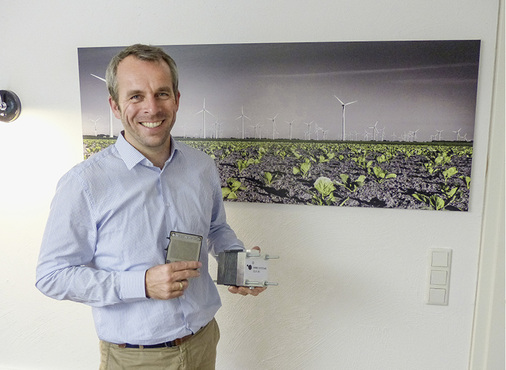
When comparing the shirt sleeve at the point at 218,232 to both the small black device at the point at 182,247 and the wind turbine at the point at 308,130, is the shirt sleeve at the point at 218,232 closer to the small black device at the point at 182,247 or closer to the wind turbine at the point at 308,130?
the small black device at the point at 182,247

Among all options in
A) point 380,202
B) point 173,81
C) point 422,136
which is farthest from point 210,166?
point 422,136

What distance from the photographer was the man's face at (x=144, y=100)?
992 millimetres

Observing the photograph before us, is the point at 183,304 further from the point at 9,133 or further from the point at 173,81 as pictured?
the point at 9,133

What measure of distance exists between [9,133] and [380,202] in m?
1.43

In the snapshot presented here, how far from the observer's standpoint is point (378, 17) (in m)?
1.26

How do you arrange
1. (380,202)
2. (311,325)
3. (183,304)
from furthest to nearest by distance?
(311,325) < (380,202) < (183,304)

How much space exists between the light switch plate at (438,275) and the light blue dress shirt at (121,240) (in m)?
0.78

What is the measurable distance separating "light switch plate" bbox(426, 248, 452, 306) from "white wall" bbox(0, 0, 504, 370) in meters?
0.02

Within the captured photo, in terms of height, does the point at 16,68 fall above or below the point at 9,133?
above

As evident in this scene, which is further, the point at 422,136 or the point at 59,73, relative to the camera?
the point at 59,73

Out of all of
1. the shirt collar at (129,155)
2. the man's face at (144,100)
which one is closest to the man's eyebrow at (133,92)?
the man's face at (144,100)

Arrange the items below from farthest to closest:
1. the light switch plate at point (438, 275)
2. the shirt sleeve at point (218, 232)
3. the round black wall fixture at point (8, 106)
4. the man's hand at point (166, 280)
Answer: the round black wall fixture at point (8, 106) → the light switch plate at point (438, 275) → the shirt sleeve at point (218, 232) → the man's hand at point (166, 280)

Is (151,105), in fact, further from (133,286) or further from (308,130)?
(308,130)

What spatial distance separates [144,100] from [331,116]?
24.7 inches
